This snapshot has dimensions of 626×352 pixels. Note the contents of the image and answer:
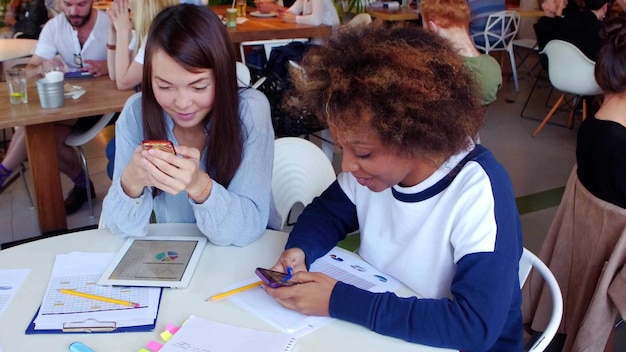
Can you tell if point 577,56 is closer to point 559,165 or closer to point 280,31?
point 559,165

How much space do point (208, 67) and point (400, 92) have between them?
0.65m

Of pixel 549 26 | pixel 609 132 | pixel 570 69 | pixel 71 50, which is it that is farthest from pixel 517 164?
pixel 71 50

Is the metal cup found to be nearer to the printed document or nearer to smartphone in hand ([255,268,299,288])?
the printed document

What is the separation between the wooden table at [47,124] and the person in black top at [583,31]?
135 inches

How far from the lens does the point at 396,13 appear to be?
6492mm

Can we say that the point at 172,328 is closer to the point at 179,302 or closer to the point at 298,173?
the point at 179,302

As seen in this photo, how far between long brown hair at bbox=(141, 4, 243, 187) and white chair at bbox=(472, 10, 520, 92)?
5123 mm

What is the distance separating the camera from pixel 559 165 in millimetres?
4289

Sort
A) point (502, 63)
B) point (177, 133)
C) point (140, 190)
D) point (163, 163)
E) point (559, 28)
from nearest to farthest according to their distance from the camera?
point (163, 163), point (140, 190), point (177, 133), point (559, 28), point (502, 63)

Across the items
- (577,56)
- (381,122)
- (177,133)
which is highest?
(381,122)

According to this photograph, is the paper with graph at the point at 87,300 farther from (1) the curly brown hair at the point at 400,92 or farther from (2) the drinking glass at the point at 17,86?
(2) the drinking glass at the point at 17,86

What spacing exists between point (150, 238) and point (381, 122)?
28.1 inches

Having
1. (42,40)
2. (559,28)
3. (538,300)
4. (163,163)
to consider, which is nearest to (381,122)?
(163,163)

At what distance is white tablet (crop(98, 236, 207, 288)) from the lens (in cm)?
128
